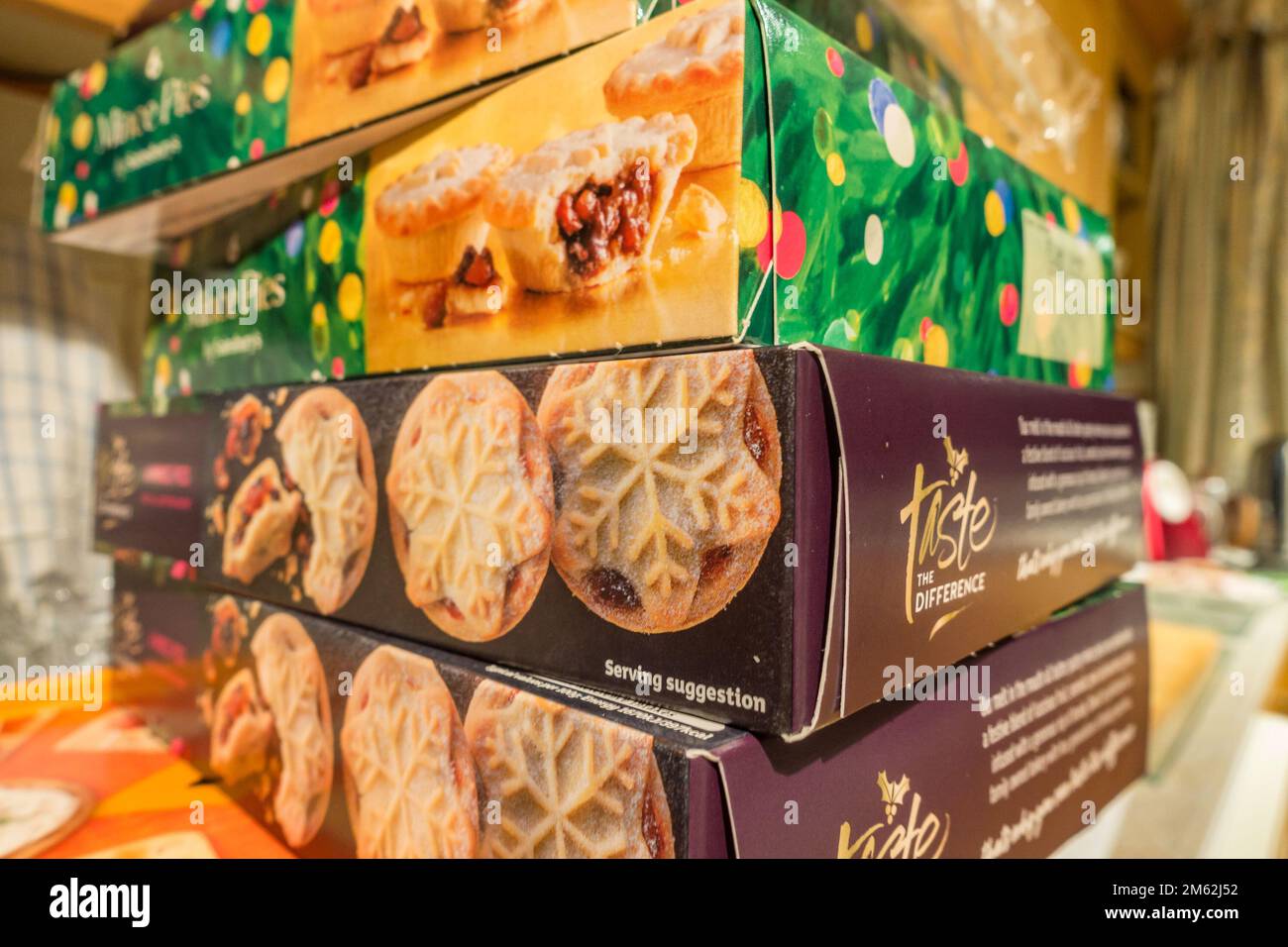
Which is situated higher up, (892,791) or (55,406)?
(55,406)

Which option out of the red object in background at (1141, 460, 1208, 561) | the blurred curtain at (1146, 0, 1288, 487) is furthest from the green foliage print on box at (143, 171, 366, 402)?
the blurred curtain at (1146, 0, 1288, 487)

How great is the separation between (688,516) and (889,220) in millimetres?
208

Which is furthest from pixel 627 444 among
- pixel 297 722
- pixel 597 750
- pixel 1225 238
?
pixel 1225 238

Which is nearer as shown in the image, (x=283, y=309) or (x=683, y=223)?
(x=683, y=223)

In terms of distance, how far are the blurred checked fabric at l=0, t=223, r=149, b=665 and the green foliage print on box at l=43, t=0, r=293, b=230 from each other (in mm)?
201

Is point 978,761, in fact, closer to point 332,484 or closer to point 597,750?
point 597,750

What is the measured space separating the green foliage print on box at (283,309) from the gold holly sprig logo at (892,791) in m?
0.42

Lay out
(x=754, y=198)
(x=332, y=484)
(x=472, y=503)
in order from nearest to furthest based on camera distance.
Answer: (x=754, y=198) → (x=472, y=503) → (x=332, y=484)

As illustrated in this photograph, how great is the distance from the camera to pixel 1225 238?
2.75 metres

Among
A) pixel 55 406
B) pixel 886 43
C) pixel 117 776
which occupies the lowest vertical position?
pixel 117 776

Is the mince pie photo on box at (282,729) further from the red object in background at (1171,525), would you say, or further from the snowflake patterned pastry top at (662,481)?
the red object in background at (1171,525)

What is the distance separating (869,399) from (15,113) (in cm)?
108

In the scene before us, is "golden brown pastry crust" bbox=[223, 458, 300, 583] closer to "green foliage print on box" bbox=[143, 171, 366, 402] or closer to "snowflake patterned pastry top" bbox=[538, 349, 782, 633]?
"green foliage print on box" bbox=[143, 171, 366, 402]

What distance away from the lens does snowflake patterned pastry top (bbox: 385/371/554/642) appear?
43 cm
